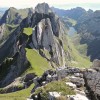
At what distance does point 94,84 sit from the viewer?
4069 cm

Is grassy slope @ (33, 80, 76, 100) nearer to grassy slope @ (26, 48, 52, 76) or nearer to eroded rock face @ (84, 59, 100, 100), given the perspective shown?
eroded rock face @ (84, 59, 100, 100)

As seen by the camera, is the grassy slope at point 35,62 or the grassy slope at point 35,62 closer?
the grassy slope at point 35,62

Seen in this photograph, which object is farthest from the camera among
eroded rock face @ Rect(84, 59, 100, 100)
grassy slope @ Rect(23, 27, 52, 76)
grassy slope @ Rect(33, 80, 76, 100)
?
grassy slope @ Rect(23, 27, 52, 76)

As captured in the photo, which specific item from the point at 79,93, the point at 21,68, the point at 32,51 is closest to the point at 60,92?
the point at 79,93

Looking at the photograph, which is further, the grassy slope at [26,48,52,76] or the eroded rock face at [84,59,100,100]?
the grassy slope at [26,48,52,76]

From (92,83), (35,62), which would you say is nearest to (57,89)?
(92,83)

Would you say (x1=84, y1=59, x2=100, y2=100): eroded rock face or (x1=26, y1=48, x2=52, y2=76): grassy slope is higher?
(x1=84, y1=59, x2=100, y2=100): eroded rock face

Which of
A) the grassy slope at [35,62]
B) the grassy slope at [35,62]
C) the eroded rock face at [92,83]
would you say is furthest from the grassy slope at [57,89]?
the grassy slope at [35,62]

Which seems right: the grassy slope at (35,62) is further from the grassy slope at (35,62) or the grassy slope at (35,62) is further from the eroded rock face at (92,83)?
the eroded rock face at (92,83)

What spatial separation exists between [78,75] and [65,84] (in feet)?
15.6

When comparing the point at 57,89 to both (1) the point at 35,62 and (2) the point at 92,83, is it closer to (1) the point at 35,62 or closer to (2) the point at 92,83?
(2) the point at 92,83

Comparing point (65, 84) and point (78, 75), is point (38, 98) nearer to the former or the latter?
point (65, 84)

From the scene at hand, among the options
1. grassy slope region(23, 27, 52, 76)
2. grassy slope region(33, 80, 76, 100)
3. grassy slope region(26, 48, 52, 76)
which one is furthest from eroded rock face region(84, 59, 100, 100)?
grassy slope region(26, 48, 52, 76)

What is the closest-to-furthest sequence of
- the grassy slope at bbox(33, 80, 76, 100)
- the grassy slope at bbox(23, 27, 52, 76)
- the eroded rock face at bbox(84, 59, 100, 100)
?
1. the grassy slope at bbox(33, 80, 76, 100)
2. the eroded rock face at bbox(84, 59, 100, 100)
3. the grassy slope at bbox(23, 27, 52, 76)
